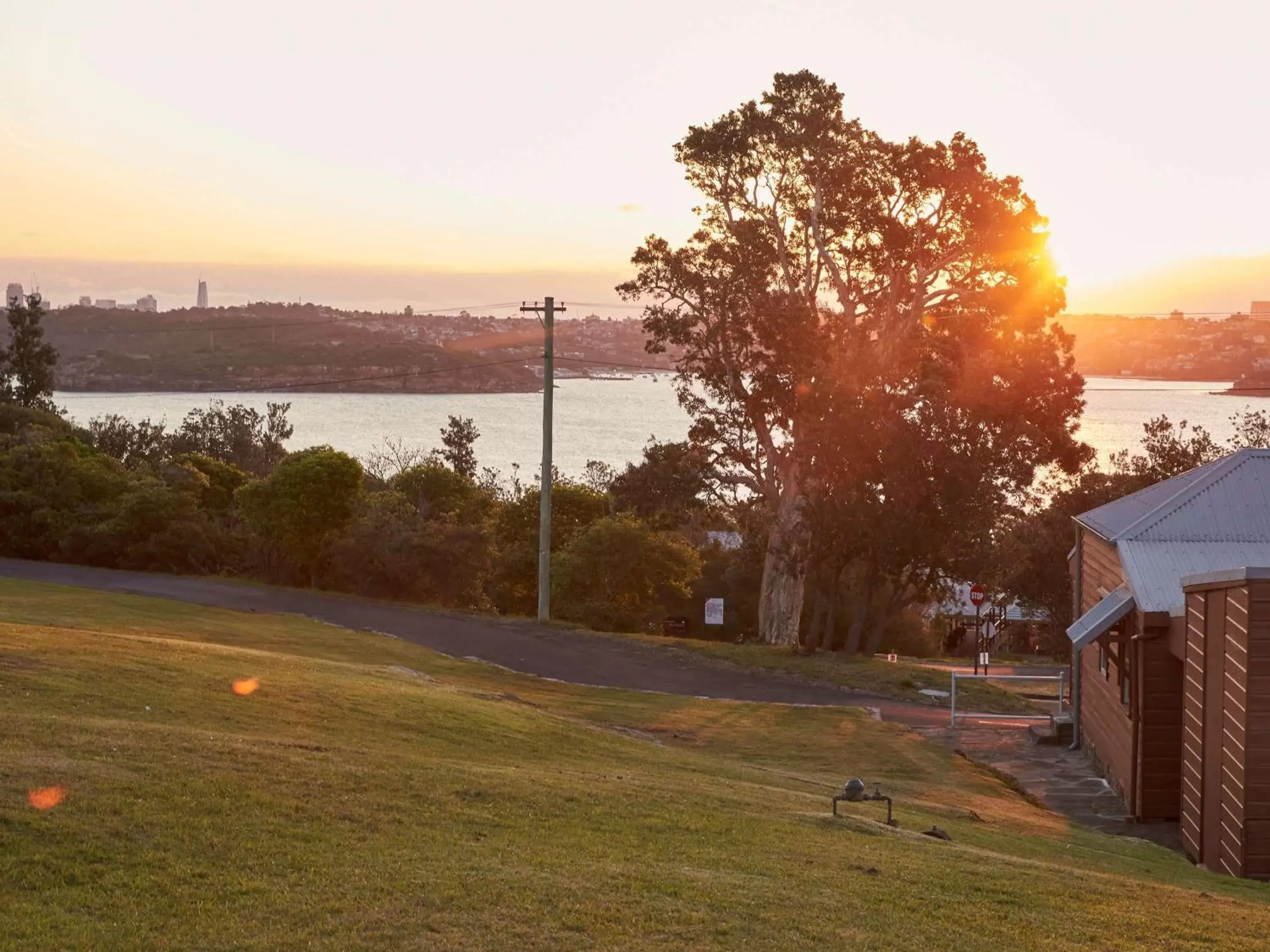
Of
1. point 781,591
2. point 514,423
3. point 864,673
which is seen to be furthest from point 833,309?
point 514,423

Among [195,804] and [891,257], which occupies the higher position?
[891,257]

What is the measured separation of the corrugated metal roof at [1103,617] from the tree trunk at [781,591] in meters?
17.5

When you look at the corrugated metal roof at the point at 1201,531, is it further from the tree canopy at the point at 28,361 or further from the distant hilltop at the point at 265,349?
the distant hilltop at the point at 265,349

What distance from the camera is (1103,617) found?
19.0 meters

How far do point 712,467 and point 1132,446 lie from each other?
9309cm

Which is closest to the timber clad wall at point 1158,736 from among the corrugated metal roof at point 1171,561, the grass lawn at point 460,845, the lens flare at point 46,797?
the corrugated metal roof at point 1171,561

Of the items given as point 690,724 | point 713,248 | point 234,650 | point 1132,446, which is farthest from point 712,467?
point 1132,446

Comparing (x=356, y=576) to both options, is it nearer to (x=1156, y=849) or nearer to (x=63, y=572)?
(x=63, y=572)

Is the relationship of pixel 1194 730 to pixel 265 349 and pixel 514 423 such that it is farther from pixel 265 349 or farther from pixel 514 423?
pixel 514 423

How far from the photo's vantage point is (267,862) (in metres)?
8.63

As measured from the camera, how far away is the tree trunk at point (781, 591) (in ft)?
124

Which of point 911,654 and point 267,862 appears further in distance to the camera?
point 911,654

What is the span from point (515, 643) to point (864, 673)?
8.45 m

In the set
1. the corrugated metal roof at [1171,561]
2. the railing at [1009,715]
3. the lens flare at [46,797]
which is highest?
the corrugated metal roof at [1171,561]
